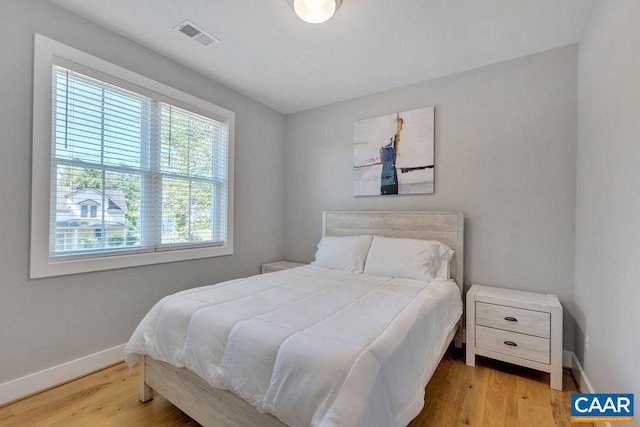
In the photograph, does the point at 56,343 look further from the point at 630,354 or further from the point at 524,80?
the point at 524,80

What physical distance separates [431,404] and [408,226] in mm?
1576

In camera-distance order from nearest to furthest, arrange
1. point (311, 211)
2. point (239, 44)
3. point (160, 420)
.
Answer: point (160, 420), point (239, 44), point (311, 211)

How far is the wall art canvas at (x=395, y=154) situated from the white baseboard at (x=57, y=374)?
9.13 feet

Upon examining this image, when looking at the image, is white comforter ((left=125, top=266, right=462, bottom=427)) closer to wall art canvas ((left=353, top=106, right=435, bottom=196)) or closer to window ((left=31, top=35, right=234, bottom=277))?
window ((left=31, top=35, right=234, bottom=277))

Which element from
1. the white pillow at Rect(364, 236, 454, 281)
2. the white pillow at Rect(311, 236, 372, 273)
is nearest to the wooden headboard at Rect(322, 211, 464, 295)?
the white pillow at Rect(364, 236, 454, 281)

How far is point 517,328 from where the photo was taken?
2.12 meters

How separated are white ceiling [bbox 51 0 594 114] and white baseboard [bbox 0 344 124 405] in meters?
2.56

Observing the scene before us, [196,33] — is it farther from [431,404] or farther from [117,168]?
[431,404]

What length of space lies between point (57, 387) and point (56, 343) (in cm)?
29

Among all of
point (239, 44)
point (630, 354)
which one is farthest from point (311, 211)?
point (630, 354)

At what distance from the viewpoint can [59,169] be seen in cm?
198

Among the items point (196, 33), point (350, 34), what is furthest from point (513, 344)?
point (196, 33)

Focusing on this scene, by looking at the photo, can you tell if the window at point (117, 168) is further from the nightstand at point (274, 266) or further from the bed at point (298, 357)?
the bed at point (298, 357)

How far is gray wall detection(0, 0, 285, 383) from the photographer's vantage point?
69.8 inches
